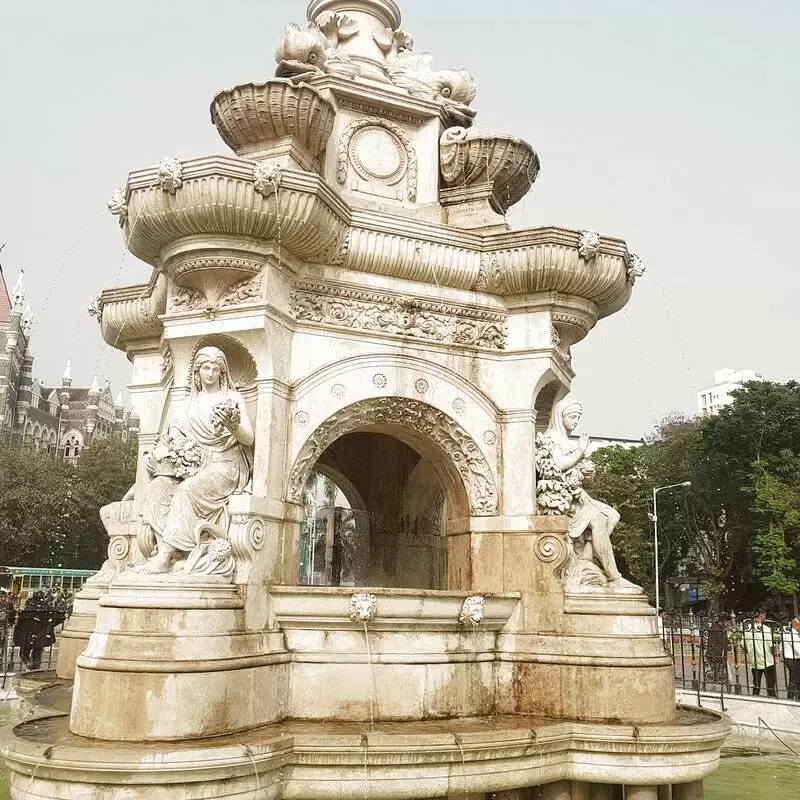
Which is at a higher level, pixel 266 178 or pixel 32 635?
pixel 266 178

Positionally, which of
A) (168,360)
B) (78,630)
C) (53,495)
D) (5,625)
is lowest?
(5,625)

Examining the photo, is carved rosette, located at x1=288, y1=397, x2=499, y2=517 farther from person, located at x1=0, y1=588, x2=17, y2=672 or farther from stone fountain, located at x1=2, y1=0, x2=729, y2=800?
person, located at x1=0, y1=588, x2=17, y2=672

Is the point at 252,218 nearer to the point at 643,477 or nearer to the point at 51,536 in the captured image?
the point at 643,477

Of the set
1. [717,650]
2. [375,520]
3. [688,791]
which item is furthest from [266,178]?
[717,650]

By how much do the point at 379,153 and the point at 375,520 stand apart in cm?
447

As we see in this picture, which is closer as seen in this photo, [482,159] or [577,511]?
[577,511]

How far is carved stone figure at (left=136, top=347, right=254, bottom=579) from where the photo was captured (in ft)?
22.4

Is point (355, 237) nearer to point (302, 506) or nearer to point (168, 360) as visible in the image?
point (168, 360)

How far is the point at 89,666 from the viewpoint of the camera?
6051 millimetres

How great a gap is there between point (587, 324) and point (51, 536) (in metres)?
44.3

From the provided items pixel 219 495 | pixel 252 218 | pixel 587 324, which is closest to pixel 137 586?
pixel 219 495

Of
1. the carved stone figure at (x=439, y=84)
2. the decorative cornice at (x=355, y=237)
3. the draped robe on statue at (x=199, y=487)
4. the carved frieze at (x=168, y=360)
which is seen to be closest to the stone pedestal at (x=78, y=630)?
the carved frieze at (x=168, y=360)

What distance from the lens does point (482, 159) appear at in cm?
998

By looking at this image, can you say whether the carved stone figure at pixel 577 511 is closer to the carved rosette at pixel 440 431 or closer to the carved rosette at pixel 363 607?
the carved rosette at pixel 440 431
